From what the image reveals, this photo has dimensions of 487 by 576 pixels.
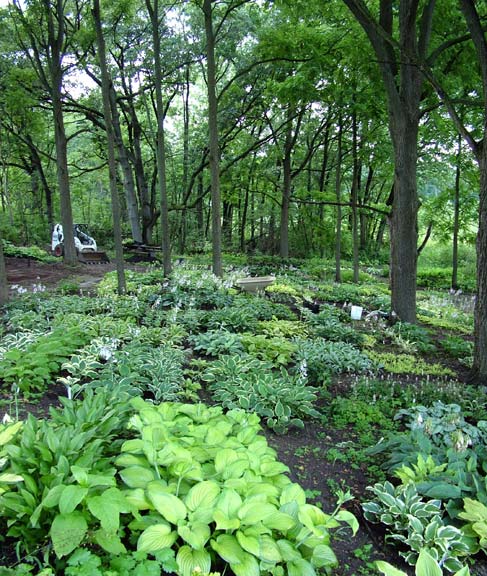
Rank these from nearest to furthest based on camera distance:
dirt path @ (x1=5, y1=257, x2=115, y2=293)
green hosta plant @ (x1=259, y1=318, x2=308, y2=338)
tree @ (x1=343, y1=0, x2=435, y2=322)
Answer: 1. green hosta plant @ (x1=259, y1=318, x2=308, y2=338)
2. tree @ (x1=343, y1=0, x2=435, y2=322)
3. dirt path @ (x1=5, y1=257, x2=115, y2=293)

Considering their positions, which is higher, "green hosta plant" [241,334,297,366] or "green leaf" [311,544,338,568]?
"green hosta plant" [241,334,297,366]

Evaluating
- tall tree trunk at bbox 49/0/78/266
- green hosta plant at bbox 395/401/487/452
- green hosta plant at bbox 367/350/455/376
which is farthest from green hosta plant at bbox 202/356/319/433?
tall tree trunk at bbox 49/0/78/266

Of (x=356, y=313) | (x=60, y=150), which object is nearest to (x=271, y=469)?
(x=356, y=313)

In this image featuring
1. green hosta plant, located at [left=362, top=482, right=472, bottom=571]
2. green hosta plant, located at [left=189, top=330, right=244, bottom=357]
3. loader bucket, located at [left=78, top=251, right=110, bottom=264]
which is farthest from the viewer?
loader bucket, located at [left=78, top=251, right=110, bottom=264]

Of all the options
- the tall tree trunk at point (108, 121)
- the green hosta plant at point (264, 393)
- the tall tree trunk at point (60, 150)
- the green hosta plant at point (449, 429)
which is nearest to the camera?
the green hosta plant at point (449, 429)

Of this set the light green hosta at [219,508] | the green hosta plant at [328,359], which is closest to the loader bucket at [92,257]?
the green hosta plant at [328,359]

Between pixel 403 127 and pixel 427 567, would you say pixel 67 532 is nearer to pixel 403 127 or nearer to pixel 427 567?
pixel 427 567

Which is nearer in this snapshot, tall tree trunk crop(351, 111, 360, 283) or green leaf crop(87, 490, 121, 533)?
green leaf crop(87, 490, 121, 533)

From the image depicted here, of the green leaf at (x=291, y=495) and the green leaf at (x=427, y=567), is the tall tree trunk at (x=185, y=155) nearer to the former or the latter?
the green leaf at (x=291, y=495)

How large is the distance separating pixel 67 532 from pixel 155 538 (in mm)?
355

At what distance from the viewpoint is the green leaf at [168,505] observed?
1.76 m

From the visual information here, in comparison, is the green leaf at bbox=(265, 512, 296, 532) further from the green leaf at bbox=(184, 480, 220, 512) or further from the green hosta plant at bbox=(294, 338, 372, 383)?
the green hosta plant at bbox=(294, 338, 372, 383)

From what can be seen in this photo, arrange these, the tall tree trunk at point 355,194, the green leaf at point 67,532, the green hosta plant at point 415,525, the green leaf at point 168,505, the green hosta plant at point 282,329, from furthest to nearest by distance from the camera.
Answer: the tall tree trunk at point 355,194 → the green hosta plant at point 282,329 → the green hosta plant at point 415,525 → the green leaf at point 168,505 → the green leaf at point 67,532

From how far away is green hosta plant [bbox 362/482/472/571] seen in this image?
7.20ft
